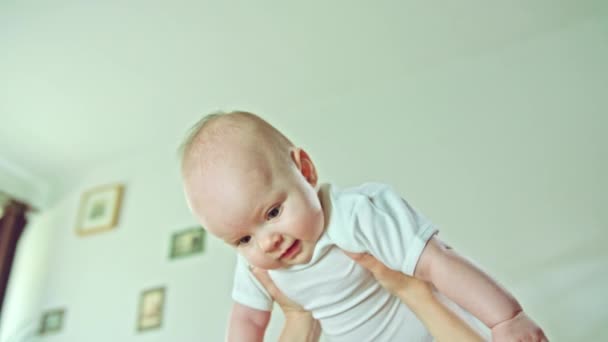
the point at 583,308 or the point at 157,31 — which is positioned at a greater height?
the point at 157,31

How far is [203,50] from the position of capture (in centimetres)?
185

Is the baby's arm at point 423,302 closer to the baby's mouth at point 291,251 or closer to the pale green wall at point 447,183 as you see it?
the baby's mouth at point 291,251

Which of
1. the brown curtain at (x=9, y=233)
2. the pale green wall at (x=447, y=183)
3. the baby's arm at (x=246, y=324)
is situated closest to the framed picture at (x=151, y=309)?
the pale green wall at (x=447, y=183)

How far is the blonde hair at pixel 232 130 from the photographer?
2.13 feet

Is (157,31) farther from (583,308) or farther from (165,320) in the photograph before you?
(583,308)

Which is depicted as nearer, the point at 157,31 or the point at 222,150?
the point at 222,150

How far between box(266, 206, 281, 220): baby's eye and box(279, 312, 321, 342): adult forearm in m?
0.18

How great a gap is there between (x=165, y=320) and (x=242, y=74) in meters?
1.00

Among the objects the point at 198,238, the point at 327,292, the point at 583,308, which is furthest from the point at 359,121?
the point at 327,292

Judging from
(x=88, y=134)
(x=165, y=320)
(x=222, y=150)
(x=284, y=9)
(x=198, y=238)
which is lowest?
(x=222, y=150)

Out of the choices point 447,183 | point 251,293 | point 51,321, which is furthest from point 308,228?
point 51,321

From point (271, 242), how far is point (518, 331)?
284 mm

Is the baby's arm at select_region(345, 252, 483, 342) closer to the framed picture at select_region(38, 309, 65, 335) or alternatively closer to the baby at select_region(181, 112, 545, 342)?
the baby at select_region(181, 112, 545, 342)

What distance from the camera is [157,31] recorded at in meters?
1.75
